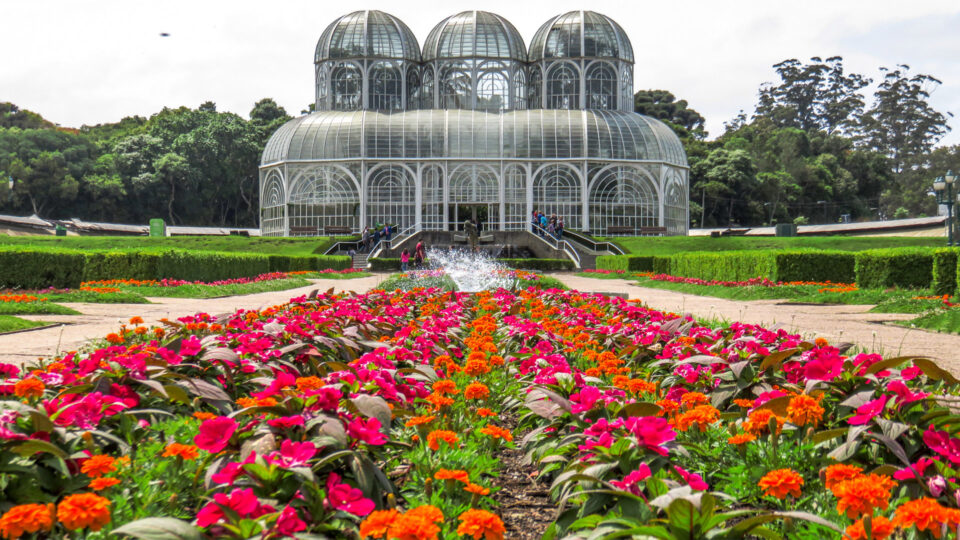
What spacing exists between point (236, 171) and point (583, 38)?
26.9m

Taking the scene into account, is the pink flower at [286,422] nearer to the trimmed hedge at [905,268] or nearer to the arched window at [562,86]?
the trimmed hedge at [905,268]

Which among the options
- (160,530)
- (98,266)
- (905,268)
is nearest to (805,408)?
(160,530)

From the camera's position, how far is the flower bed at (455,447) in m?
1.60

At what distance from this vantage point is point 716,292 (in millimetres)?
13141

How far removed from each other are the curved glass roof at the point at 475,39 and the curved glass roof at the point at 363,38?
6.93 feet

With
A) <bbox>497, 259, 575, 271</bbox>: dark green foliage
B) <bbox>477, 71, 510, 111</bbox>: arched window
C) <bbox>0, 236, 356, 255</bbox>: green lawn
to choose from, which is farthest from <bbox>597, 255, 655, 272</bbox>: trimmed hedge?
<bbox>477, 71, 510, 111</bbox>: arched window

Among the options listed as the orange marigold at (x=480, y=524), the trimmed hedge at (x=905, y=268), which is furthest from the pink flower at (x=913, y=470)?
the trimmed hedge at (x=905, y=268)

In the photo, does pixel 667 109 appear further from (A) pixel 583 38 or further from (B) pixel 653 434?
(B) pixel 653 434

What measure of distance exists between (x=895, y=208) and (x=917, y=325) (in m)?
62.9

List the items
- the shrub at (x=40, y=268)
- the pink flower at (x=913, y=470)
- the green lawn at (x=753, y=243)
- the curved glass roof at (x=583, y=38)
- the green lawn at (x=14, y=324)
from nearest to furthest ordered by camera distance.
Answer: the pink flower at (x=913, y=470), the green lawn at (x=14, y=324), the shrub at (x=40, y=268), the green lawn at (x=753, y=243), the curved glass roof at (x=583, y=38)

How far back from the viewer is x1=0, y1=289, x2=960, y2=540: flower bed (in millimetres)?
1597

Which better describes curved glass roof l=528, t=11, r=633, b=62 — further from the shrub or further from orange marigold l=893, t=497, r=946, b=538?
orange marigold l=893, t=497, r=946, b=538

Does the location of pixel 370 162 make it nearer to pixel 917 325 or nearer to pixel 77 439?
pixel 917 325

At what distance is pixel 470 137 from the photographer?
36750 millimetres
